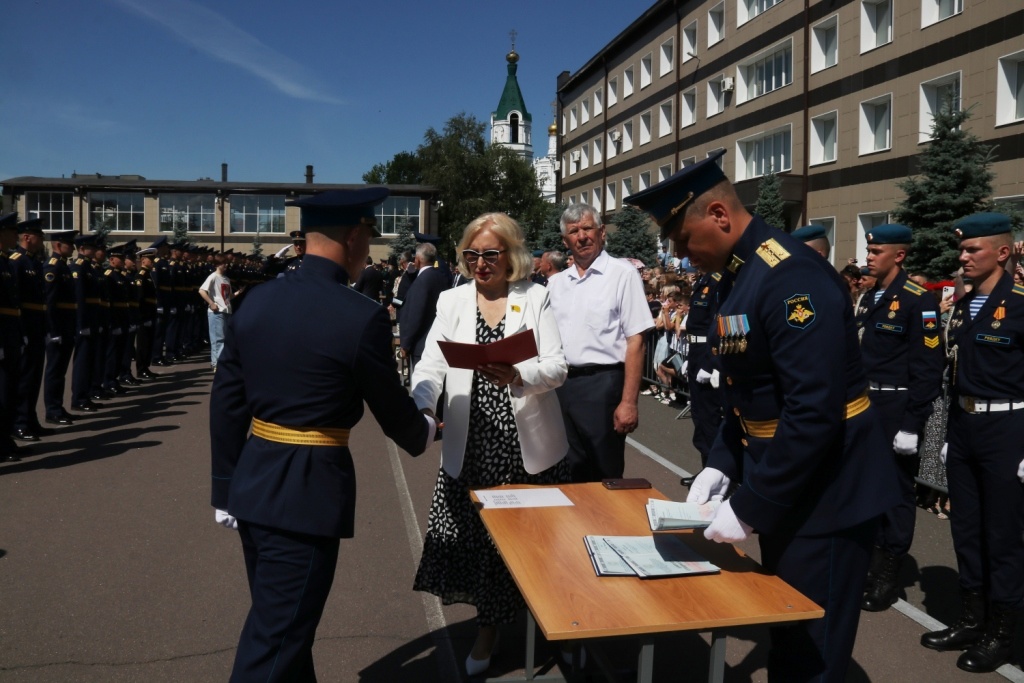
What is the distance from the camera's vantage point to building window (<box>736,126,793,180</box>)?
30312mm

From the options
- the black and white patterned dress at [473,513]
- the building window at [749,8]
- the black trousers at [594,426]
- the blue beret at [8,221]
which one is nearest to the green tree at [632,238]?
the building window at [749,8]

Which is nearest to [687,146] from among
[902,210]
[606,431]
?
[902,210]

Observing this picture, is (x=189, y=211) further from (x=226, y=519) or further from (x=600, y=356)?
(x=226, y=519)

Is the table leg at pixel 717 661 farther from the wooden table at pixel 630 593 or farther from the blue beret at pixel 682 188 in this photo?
the blue beret at pixel 682 188

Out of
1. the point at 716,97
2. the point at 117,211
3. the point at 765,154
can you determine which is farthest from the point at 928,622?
the point at 117,211

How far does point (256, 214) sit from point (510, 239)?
5725cm

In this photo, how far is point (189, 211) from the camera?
58406mm

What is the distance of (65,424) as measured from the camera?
431 inches

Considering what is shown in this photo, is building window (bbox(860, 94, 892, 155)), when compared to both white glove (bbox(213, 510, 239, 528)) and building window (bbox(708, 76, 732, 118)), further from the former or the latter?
white glove (bbox(213, 510, 239, 528))

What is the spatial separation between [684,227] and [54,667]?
140 inches

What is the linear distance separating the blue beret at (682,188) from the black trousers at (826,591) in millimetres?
1076

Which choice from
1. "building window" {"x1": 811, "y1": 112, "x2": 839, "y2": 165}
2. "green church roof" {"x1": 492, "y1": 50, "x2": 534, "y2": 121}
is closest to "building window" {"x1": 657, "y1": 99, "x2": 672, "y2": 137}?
"building window" {"x1": 811, "y1": 112, "x2": 839, "y2": 165}

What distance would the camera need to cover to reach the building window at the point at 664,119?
133 ft

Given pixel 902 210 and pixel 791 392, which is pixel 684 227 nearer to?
pixel 791 392
